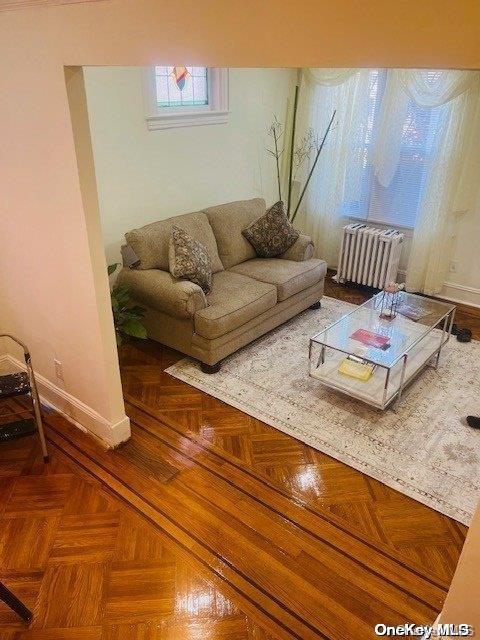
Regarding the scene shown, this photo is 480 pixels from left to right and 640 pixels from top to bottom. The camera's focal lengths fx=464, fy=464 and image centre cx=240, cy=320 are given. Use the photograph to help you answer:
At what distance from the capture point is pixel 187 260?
11.3 ft

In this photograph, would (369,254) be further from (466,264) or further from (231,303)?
(231,303)

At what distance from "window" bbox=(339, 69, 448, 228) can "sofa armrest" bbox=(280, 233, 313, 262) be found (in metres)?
1.05

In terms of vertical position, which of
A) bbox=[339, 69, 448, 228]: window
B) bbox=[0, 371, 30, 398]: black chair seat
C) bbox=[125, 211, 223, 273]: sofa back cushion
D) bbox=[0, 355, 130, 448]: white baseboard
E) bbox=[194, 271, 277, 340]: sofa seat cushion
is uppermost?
bbox=[339, 69, 448, 228]: window

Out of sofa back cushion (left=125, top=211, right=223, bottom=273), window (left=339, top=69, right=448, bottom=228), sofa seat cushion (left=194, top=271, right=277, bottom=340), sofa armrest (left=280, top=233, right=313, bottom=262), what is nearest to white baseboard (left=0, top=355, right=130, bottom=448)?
sofa seat cushion (left=194, top=271, right=277, bottom=340)

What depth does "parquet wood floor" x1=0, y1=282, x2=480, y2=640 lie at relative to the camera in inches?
74.2

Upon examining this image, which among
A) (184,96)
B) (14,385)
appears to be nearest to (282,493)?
(14,385)

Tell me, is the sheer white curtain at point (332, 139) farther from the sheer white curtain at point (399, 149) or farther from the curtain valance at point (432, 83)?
the curtain valance at point (432, 83)

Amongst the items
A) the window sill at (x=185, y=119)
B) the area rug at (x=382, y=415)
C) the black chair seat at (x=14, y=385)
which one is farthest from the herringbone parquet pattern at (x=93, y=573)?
the window sill at (x=185, y=119)

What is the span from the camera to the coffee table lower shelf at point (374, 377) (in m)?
Result: 2.97

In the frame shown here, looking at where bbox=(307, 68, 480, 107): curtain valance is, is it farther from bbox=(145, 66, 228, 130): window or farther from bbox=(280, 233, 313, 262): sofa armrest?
bbox=(280, 233, 313, 262): sofa armrest

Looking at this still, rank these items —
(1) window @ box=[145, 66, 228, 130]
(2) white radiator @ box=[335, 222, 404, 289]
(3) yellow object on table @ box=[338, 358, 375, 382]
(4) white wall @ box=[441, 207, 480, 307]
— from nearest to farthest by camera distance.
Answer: (3) yellow object on table @ box=[338, 358, 375, 382], (1) window @ box=[145, 66, 228, 130], (4) white wall @ box=[441, 207, 480, 307], (2) white radiator @ box=[335, 222, 404, 289]

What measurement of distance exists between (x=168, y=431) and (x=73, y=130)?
1776 millimetres

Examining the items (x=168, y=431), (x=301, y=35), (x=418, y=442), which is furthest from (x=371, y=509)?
(x=301, y=35)

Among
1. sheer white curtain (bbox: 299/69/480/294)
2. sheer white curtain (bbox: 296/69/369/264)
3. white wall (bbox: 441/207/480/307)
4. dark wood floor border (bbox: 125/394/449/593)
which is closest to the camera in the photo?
dark wood floor border (bbox: 125/394/449/593)
